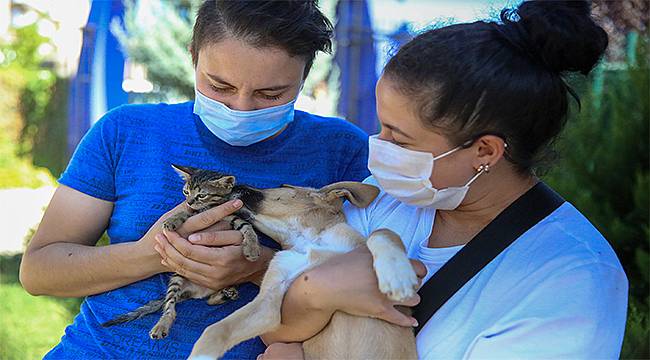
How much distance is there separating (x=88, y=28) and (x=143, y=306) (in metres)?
8.08

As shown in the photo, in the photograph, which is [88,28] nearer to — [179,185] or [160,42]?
[160,42]

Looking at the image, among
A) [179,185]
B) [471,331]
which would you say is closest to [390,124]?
[471,331]

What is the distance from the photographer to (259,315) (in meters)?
2.38

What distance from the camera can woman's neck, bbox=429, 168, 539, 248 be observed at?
2.40 metres

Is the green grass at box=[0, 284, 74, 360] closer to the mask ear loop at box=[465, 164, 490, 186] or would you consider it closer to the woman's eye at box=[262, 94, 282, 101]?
the woman's eye at box=[262, 94, 282, 101]

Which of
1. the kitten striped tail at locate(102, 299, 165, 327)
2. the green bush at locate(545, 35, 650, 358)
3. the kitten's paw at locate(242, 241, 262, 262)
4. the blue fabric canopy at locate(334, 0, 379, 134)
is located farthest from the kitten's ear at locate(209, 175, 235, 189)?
the blue fabric canopy at locate(334, 0, 379, 134)

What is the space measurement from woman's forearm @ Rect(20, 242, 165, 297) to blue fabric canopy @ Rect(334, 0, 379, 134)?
6.38 metres

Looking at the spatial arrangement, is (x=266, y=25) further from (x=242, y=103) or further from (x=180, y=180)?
(x=180, y=180)

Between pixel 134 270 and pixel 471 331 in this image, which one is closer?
pixel 471 331

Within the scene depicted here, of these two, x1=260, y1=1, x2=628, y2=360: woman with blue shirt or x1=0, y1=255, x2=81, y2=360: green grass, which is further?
x1=0, y1=255, x2=81, y2=360: green grass

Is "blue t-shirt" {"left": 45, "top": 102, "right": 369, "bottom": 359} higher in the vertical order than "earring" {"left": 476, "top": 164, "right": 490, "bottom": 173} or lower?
lower

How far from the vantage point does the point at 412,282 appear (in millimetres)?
2211

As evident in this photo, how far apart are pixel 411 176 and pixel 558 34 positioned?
641 mm

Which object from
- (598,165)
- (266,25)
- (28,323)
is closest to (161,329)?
(266,25)
